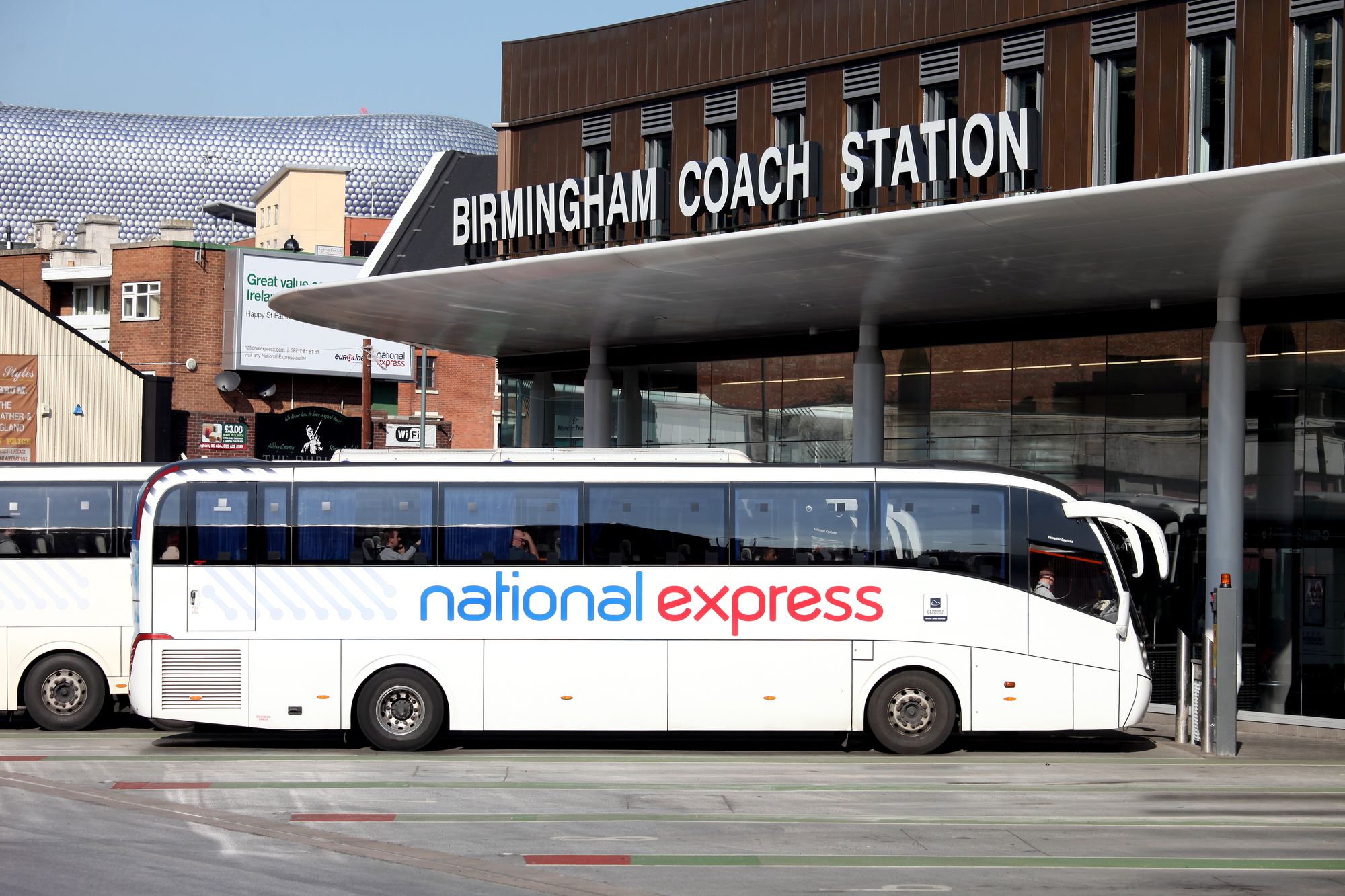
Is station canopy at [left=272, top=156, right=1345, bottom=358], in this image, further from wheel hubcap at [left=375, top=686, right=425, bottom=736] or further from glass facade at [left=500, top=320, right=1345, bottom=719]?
wheel hubcap at [left=375, top=686, right=425, bottom=736]

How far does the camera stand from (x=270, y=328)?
187 feet

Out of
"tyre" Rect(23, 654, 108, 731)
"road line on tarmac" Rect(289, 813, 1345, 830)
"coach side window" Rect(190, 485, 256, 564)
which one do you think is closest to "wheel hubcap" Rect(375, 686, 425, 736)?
"coach side window" Rect(190, 485, 256, 564)

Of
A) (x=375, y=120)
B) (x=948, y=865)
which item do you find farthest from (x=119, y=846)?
(x=375, y=120)

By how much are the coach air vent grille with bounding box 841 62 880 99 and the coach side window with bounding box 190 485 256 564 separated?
1118 centimetres

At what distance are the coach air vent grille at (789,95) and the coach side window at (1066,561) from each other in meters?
9.24

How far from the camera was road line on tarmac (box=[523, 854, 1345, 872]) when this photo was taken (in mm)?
10641

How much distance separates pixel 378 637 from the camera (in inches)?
660

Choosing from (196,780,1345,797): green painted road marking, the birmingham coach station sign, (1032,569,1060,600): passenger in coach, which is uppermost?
the birmingham coach station sign

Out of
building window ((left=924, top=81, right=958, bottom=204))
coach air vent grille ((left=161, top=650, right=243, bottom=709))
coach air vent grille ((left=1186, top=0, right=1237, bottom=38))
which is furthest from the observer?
building window ((left=924, top=81, right=958, bottom=204))

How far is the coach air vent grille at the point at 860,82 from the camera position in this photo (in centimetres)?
2270

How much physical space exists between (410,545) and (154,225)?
128533mm

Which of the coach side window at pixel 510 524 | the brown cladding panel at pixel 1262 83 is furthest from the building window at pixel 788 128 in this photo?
the coach side window at pixel 510 524

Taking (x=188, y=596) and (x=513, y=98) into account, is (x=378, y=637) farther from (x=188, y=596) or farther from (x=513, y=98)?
(x=513, y=98)

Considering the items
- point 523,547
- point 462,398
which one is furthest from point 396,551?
point 462,398
